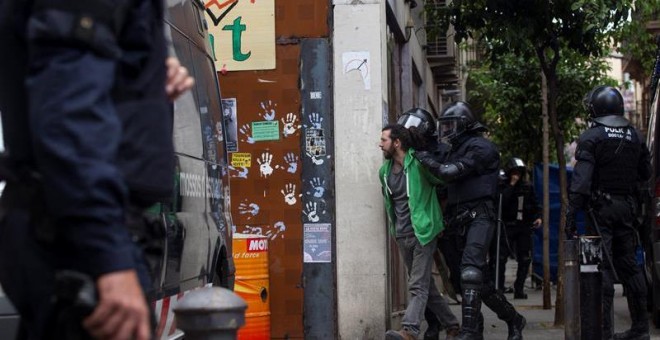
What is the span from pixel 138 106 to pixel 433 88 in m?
19.3

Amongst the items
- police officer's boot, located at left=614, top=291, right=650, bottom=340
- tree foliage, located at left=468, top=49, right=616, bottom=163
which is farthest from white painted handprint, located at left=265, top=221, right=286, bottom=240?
tree foliage, located at left=468, top=49, right=616, bottom=163

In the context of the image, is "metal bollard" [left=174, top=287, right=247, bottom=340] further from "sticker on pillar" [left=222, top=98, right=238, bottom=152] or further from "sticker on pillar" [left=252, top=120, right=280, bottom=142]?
"sticker on pillar" [left=252, top=120, right=280, bottom=142]

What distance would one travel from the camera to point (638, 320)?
927 centimetres

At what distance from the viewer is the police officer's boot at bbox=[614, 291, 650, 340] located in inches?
364

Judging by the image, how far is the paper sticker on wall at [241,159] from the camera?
10.3 meters

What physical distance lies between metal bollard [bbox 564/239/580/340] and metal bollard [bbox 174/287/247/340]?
4764 millimetres

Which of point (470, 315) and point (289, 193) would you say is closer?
point (470, 315)

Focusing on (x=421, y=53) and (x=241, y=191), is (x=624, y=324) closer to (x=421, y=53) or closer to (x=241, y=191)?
(x=241, y=191)

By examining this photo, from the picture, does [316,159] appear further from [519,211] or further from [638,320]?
[519,211]

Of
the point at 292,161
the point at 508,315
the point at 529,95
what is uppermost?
the point at 529,95

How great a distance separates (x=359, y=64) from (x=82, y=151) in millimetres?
7941

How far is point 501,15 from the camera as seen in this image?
1137 centimetres

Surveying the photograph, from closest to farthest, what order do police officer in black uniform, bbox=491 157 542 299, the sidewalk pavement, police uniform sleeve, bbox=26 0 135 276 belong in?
1. police uniform sleeve, bbox=26 0 135 276
2. the sidewalk pavement
3. police officer in black uniform, bbox=491 157 542 299

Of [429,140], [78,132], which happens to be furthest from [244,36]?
[78,132]
